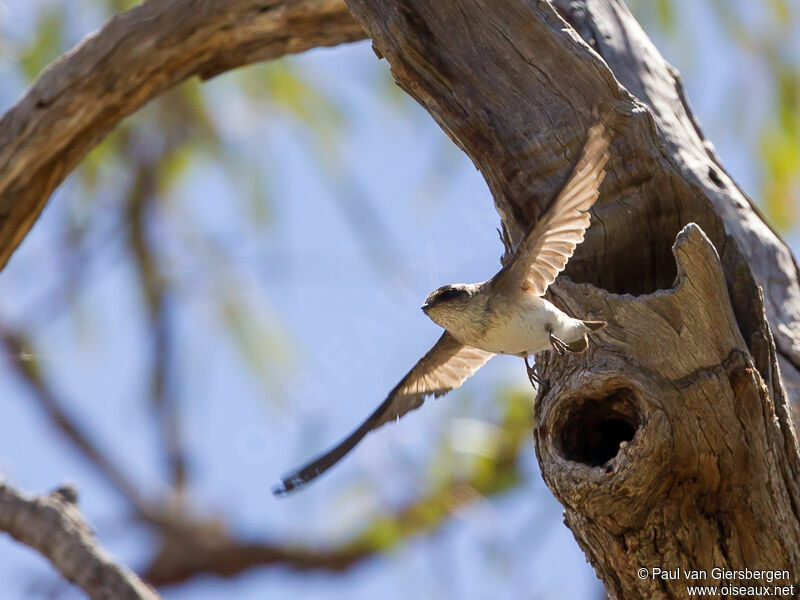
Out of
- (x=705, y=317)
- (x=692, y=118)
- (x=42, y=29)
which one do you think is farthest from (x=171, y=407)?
(x=705, y=317)

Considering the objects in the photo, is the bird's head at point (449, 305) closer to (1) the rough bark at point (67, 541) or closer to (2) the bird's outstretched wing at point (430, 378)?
(2) the bird's outstretched wing at point (430, 378)

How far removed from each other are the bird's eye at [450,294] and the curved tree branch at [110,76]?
1.42 metres

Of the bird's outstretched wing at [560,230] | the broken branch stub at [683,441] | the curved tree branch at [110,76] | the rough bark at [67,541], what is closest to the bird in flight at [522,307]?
the bird's outstretched wing at [560,230]

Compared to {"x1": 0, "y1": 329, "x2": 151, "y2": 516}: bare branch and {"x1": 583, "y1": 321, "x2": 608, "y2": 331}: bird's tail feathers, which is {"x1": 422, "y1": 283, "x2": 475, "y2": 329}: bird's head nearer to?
{"x1": 583, "y1": 321, "x2": 608, "y2": 331}: bird's tail feathers

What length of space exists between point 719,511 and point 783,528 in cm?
14

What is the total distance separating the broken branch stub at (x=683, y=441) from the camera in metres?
2.12

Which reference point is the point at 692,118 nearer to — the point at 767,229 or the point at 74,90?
the point at 767,229

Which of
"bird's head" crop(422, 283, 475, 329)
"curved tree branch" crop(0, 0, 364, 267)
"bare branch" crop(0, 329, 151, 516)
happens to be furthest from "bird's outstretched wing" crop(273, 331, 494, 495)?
"bare branch" crop(0, 329, 151, 516)

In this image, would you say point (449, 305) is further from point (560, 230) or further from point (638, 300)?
point (638, 300)

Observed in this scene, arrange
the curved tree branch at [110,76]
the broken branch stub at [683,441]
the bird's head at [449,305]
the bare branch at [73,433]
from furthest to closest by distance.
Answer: the bare branch at [73,433] → the curved tree branch at [110,76] → the bird's head at [449,305] → the broken branch stub at [683,441]

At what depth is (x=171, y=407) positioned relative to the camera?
6680 millimetres

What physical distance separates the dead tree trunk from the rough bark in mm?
1385

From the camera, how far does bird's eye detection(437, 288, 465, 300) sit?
259 centimetres

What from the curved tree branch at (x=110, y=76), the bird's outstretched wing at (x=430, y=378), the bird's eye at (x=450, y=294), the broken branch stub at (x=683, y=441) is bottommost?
the broken branch stub at (x=683, y=441)
